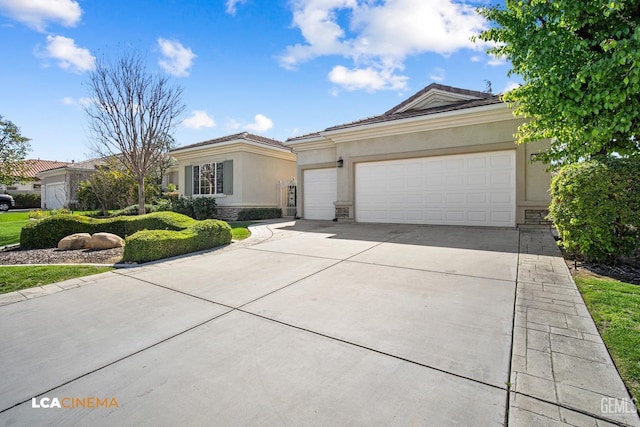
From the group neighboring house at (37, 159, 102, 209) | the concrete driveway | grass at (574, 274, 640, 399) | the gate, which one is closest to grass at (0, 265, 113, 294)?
the concrete driveway

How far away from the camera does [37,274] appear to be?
490cm

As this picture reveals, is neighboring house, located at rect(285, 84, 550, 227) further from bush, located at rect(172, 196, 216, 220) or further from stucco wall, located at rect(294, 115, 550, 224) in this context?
bush, located at rect(172, 196, 216, 220)

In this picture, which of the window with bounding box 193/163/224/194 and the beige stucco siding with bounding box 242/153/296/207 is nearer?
the beige stucco siding with bounding box 242/153/296/207

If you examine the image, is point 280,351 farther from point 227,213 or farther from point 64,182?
point 64,182

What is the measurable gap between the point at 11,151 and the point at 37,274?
649 inches

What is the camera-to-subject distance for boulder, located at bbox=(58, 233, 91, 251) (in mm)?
7164

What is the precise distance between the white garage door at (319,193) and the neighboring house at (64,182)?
54.6 ft

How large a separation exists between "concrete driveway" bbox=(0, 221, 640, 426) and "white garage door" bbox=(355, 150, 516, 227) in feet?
17.1

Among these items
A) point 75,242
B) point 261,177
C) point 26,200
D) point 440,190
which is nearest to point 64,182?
point 26,200

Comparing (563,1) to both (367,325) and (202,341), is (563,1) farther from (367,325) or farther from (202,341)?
(202,341)

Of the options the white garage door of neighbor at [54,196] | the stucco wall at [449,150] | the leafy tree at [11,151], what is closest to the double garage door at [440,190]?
the stucco wall at [449,150]

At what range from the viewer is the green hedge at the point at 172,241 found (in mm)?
5812

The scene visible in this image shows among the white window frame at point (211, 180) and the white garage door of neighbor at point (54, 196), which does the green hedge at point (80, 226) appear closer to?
the white window frame at point (211, 180)

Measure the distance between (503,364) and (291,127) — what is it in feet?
56.4
